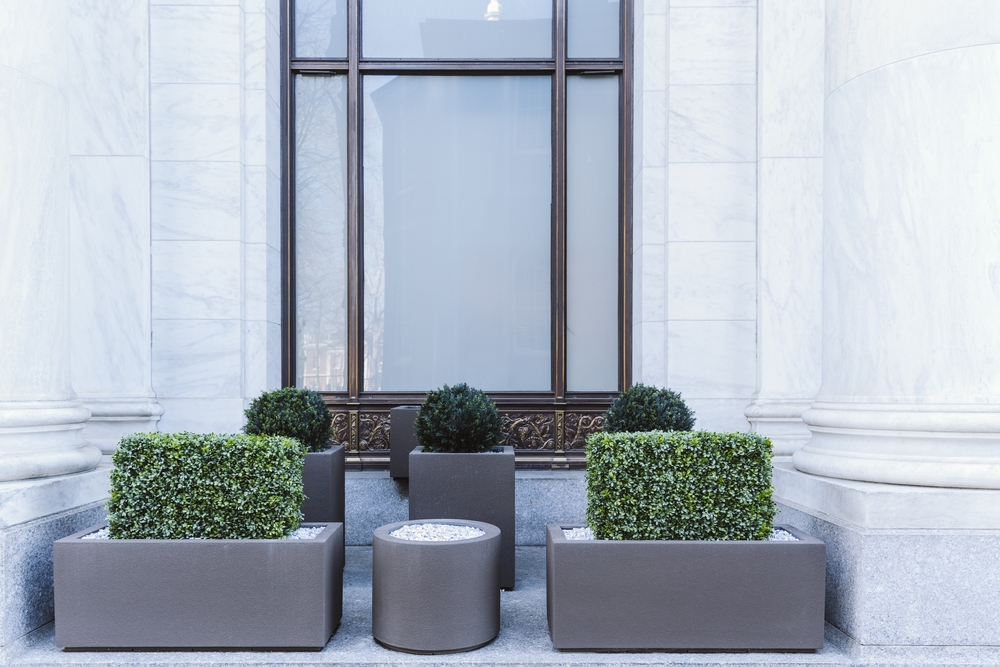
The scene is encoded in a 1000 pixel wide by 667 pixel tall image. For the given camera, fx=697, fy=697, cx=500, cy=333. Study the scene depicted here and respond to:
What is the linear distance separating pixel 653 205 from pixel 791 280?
1688mm

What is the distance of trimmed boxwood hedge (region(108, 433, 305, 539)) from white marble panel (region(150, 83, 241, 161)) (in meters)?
4.13

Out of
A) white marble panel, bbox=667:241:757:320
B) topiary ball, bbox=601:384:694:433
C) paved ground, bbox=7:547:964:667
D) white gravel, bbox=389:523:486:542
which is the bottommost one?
paved ground, bbox=7:547:964:667

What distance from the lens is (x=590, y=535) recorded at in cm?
486

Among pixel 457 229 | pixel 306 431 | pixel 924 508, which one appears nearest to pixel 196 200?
pixel 457 229

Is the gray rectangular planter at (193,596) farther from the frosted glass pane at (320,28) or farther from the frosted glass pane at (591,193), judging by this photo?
the frosted glass pane at (320,28)

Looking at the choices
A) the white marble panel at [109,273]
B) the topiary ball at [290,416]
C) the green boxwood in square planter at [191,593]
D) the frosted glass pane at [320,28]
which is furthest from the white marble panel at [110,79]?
the green boxwood in square planter at [191,593]

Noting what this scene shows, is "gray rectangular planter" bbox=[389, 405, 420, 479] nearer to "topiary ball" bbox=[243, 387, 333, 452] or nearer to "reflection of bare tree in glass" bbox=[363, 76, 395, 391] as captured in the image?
"reflection of bare tree in glass" bbox=[363, 76, 395, 391]

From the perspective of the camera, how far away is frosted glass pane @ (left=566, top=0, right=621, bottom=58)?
27.6 feet

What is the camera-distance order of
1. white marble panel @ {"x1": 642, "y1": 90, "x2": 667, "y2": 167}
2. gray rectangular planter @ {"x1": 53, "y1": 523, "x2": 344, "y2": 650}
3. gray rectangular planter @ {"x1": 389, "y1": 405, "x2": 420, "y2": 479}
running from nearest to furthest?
gray rectangular planter @ {"x1": 53, "y1": 523, "x2": 344, "y2": 650}
gray rectangular planter @ {"x1": 389, "y1": 405, "x2": 420, "y2": 479}
white marble panel @ {"x1": 642, "y1": 90, "x2": 667, "y2": 167}

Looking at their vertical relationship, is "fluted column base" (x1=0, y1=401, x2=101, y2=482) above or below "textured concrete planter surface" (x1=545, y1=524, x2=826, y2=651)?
above

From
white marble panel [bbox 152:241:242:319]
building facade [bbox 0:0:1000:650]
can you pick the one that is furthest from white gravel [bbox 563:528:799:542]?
white marble panel [bbox 152:241:242:319]

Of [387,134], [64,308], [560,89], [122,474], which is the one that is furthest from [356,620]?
[560,89]

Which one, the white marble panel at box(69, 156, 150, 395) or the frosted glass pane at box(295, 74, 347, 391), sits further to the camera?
the frosted glass pane at box(295, 74, 347, 391)

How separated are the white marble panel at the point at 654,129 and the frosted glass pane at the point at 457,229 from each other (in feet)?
4.01
